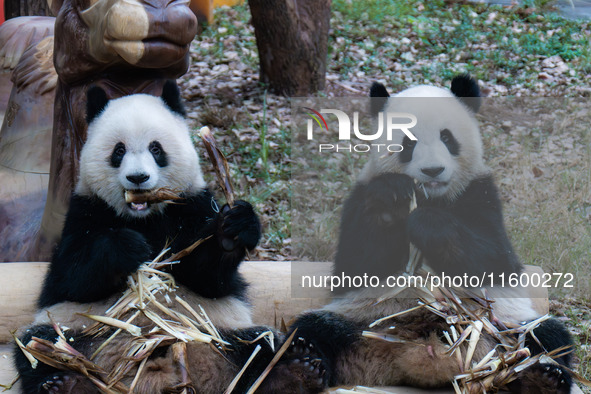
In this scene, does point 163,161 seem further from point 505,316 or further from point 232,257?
point 505,316

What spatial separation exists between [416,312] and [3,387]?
4.86 feet

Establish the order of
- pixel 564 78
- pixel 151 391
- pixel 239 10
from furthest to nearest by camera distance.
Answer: pixel 239 10, pixel 564 78, pixel 151 391

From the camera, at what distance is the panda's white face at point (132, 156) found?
2.44 metres

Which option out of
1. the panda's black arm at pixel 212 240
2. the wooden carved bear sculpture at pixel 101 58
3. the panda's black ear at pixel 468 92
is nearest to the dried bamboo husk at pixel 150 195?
the panda's black arm at pixel 212 240

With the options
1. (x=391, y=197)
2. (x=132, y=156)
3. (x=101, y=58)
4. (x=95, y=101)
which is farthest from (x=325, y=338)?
(x=101, y=58)

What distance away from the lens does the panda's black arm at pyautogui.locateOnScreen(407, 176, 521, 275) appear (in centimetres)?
245

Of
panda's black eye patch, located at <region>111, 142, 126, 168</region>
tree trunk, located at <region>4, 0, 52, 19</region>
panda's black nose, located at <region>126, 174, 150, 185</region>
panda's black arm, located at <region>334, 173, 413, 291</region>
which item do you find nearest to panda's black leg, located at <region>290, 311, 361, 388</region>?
panda's black arm, located at <region>334, 173, 413, 291</region>

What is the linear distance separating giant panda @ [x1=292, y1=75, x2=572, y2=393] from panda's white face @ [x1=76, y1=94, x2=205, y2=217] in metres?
0.65

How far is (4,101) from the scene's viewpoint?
14.2 ft

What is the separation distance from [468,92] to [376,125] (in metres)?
0.35

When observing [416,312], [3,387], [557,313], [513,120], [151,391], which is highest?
[513,120]

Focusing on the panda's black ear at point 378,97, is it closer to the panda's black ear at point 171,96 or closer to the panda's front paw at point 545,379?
the panda's black ear at point 171,96

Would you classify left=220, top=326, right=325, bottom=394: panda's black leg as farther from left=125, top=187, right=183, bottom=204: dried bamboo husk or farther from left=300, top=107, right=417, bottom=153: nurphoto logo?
left=300, top=107, right=417, bottom=153: nurphoto logo

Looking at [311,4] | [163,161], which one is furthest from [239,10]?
[163,161]
